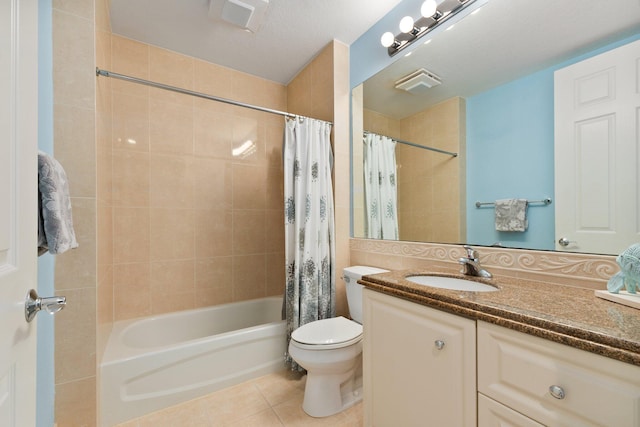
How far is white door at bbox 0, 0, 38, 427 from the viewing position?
463 millimetres

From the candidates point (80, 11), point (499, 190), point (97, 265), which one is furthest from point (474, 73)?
point (97, 265)

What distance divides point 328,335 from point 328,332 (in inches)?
1.5

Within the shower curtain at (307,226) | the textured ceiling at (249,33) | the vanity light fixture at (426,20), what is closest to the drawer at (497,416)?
the shower curtain at (307,226)

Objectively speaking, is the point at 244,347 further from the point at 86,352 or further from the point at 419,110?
the point at 419,110

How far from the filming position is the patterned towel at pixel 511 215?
1.17 m

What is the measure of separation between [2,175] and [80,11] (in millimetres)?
1277

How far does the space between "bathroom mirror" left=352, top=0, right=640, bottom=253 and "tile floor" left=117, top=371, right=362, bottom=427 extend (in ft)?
3.69

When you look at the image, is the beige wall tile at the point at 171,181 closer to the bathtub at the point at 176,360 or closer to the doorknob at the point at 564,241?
the bathtub at the point at 176,360

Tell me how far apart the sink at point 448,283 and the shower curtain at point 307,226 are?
787mm

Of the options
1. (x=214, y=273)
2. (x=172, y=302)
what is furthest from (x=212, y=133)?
(x=172, y=302)

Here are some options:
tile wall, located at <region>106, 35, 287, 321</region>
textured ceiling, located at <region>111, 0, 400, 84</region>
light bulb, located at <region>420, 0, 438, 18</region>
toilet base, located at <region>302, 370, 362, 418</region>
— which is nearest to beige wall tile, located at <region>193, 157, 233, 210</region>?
tile wall, located at <region>106, 35, 287, 321</region>

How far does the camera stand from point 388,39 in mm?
1704

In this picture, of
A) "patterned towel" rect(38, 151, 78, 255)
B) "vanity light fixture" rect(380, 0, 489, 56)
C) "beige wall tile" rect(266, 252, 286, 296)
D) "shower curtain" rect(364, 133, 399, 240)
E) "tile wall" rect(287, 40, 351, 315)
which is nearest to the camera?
"patterned towel" rect(38, 151, 78, 255)

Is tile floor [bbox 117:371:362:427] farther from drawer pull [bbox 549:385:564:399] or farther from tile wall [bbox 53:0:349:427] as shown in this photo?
drawer pull [bbox 549:385:564:399]
